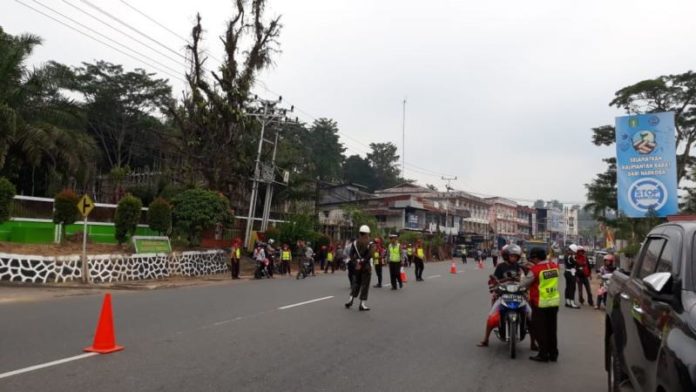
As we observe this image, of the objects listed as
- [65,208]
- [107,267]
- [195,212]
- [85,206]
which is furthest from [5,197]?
[195,212]

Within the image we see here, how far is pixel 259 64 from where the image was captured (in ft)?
105

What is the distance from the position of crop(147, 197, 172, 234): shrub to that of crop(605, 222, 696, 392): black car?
19.6 metres

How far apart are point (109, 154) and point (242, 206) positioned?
17718 mm

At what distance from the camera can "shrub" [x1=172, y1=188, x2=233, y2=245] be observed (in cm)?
2464

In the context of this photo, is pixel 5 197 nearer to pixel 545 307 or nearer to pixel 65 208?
pixel 65 208

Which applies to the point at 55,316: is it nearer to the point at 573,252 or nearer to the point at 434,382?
the point at 434,382

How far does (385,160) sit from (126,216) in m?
78.5

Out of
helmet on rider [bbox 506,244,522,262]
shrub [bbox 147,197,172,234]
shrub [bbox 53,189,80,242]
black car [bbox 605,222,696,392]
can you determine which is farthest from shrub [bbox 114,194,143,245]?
black car [bbox 605,222,696,392]

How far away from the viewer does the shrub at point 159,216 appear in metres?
22.7

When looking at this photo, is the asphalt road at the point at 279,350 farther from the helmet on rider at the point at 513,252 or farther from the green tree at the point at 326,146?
the green tree at the point at 326,146

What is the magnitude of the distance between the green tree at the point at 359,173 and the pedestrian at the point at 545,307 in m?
84.3

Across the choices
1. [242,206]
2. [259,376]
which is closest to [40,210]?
[259,376]

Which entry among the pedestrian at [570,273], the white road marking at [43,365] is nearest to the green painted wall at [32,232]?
the white road marking at [43,365]

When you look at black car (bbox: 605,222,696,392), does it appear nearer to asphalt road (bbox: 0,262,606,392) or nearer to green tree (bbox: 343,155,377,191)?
asphalt road (bbox: 0,262,606,392)
